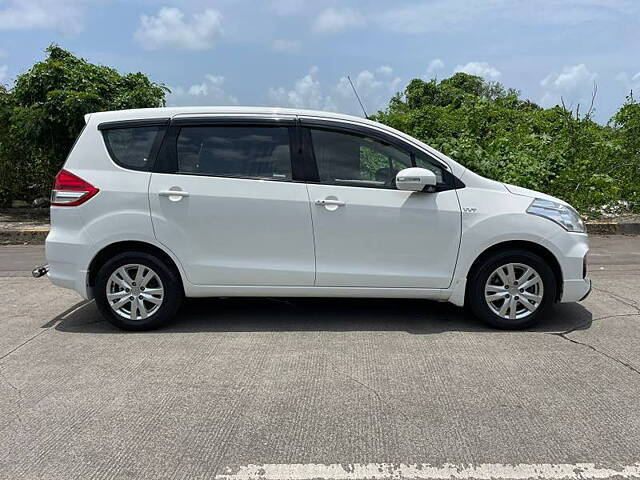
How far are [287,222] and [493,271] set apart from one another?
185 centimetres

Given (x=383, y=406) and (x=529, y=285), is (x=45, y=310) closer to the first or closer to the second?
(x=383, y=406)

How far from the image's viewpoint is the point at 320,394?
3607 mm

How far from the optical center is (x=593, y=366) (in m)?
4.05

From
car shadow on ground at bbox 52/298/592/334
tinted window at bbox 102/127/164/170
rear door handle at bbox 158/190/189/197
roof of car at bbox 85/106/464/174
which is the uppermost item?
roof of car at bbox 85/106/464/174

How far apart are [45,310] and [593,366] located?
520 centimetres

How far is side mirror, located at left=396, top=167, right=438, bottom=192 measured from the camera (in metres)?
4.62

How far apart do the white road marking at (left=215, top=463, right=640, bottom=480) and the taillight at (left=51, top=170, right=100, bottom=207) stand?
9.65 feet

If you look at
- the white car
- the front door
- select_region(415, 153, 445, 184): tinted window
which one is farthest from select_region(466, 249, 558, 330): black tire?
select_region(415, 153, 445, 184): tinted window

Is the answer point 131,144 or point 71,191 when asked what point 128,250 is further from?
point 131,144

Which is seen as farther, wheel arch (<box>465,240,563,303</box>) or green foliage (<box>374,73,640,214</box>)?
green foliage (<box>374,73,640,214</box>)

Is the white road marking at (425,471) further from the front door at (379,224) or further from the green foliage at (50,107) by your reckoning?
the green foliage at (50,107)

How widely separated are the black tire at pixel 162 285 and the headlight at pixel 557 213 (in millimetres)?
3195

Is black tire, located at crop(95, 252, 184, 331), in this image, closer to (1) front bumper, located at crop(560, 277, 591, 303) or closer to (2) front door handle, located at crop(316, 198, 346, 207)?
(2) front door handle, located at crop(316, 198, 346, 207)

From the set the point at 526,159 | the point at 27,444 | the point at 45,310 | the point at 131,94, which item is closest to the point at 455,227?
the point at 27,444
